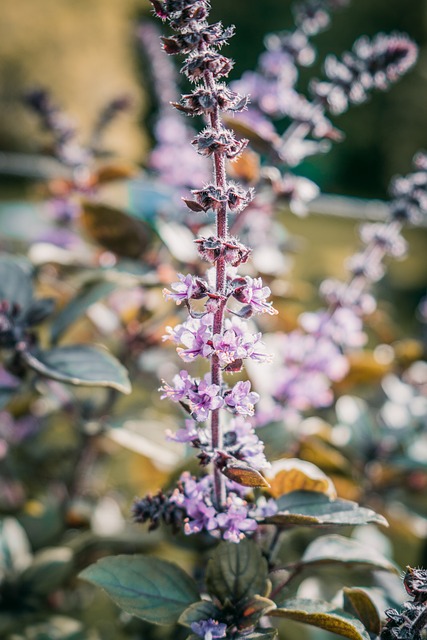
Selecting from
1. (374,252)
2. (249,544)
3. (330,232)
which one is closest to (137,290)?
(374,252)

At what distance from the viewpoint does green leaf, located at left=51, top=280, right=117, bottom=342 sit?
2.45 feet

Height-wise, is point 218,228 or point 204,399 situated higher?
point 218,228

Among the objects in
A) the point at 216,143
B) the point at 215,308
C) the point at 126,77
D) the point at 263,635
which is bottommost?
the point at 263,635

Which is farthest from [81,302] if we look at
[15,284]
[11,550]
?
[11,550]

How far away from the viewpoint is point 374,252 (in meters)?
0.88

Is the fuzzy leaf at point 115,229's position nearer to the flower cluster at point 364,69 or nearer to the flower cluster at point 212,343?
the flower cluster at point 364,69

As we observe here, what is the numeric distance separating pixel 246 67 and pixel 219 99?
620 centimetres

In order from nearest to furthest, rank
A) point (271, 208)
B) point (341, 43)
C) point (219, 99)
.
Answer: point (219, 99) → point (271, 208) → point (341, 43)

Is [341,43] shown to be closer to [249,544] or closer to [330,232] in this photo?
[330,232]

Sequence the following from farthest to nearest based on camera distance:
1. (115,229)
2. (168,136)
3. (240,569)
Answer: (168,136) → (115,229) → (240,569)

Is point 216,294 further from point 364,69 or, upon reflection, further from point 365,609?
point 364,69

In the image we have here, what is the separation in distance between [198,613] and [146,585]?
0.17ft

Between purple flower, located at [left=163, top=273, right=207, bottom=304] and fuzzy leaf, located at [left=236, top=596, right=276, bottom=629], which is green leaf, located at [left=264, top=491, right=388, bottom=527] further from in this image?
purple flower, located at [left=163, top=273, right=207, bottom=304]

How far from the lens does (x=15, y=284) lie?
77 cm
